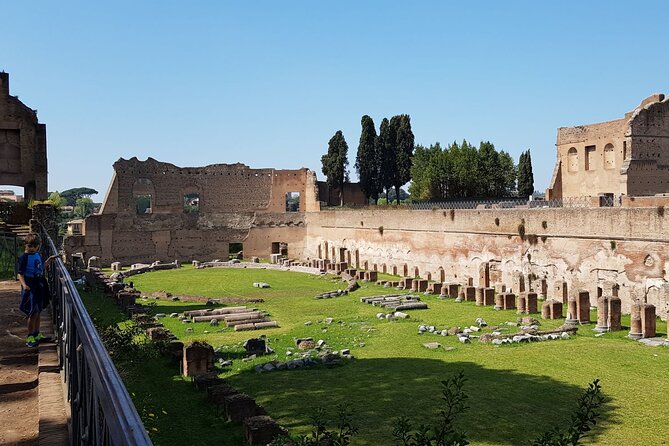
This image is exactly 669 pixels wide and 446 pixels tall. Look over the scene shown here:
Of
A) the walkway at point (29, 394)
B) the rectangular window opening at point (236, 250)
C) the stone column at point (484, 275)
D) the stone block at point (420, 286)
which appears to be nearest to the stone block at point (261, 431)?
the walkway at point (29, 394)

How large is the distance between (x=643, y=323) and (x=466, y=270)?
9970 millimetres

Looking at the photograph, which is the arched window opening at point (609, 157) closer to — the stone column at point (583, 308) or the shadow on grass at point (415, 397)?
the stone column at point (583, 308)

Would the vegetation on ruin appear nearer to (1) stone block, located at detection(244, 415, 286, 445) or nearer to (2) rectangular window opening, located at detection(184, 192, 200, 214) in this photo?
(2) rectangular window opening, located at detection(184, 192, 200, 214)

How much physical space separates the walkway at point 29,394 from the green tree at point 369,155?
3557cm

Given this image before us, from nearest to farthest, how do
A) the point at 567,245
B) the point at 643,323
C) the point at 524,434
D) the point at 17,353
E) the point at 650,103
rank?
the point at 17,353
the point at 524,434
the point at 643,323
the point at 567,245
the point at 650,103

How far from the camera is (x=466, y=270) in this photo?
2211cm

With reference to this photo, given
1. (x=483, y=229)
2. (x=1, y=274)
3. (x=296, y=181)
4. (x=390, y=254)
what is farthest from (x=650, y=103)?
(x=1, y=274)

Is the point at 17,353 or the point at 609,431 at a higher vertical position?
the point at 17,353

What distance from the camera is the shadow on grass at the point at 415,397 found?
24.6ft

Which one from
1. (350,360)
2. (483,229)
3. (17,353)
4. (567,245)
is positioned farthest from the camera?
(483,229)

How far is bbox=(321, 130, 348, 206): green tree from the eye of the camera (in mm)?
42188

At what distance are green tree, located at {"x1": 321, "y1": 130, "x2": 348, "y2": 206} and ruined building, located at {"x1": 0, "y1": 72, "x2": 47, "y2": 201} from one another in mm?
27089

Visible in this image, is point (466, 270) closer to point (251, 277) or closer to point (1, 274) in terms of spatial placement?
point (251, 277)

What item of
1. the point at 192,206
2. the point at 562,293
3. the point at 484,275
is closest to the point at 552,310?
the point at 562,293
